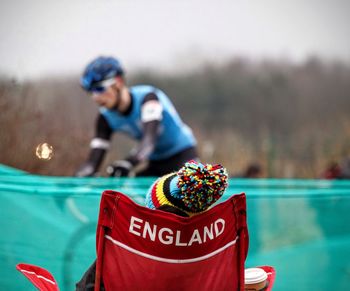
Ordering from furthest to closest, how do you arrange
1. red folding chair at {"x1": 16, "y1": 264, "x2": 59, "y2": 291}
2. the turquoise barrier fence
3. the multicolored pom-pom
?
the turquoise barrier fence → red folding chair at {"x1": 16, "y1": 264, "x2": 59, "y2": 291} → the multicolored pom-pom

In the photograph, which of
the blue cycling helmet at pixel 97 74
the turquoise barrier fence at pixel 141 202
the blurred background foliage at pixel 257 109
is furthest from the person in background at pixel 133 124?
the blurred background foliage at pixel 257 109

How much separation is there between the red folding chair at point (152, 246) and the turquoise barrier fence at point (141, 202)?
950mm

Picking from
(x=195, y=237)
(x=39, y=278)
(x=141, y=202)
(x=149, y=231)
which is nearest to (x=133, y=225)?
(x=149, y=231)

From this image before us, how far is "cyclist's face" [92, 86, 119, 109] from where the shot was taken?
13.4 ft

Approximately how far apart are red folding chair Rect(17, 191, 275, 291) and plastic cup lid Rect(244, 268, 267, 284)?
24 centimetres

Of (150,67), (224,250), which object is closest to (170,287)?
(224,250)

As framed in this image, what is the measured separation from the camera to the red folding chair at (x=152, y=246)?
1.65 metres

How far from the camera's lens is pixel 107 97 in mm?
4105

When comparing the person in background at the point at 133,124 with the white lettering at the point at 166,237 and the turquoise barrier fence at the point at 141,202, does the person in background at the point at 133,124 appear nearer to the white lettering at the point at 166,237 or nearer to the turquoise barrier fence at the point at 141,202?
the turquoise barrier fence at the point at 141,202

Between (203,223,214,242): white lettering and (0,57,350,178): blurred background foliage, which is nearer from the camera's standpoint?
(203,223,214,242): white lettering

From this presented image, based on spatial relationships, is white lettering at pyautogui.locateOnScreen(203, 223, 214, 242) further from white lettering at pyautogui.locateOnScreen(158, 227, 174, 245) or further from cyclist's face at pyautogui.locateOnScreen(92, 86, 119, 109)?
cyclist's face at pyautogui.locateOnScreen(92, 86, 119, 109)

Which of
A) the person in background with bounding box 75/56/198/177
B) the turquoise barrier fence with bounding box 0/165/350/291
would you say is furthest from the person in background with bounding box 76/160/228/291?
the person in background with bounding box 75/56/198/177

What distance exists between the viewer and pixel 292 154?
40.3 ft

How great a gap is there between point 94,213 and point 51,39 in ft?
21.7
